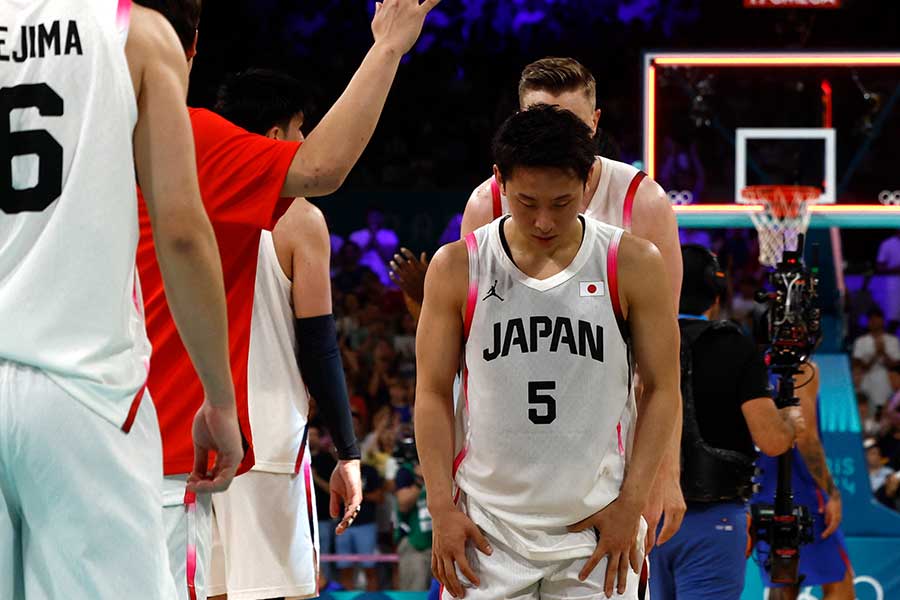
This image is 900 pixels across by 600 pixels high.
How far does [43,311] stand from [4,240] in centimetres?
15

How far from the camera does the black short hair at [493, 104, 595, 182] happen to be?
3191 mm

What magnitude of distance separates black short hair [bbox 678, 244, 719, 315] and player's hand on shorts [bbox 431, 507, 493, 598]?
8.22 feet

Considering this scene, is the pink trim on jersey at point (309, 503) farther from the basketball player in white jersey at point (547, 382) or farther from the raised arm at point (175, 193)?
the raised arm at point (175, 193)

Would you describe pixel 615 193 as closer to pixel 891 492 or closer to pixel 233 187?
pixel 233 187

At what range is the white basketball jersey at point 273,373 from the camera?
13.7 ft

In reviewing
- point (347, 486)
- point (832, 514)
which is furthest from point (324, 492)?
point (347, 486)

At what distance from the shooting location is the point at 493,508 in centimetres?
325

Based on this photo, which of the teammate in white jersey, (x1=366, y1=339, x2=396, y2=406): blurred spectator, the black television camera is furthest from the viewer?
(x1=366, y1=339, x2=396, y2=406): blurred spectator

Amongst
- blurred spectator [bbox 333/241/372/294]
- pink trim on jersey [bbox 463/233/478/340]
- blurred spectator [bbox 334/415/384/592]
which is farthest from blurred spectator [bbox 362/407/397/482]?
pink trim on jersey [bbox 463/233/478/340]

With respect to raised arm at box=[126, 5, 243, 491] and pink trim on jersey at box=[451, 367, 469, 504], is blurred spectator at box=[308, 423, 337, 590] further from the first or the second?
raised arm at box=[126, 5, 243, 491]

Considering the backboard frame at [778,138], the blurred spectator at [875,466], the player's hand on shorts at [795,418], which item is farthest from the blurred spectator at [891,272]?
the player's hand on shorts at [795,418]

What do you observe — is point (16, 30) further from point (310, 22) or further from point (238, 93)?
point (310, 22)

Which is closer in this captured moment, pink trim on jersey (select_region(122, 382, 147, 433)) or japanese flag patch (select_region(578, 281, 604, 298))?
pink trim on jersey (select_region(122, 382, 147, 433))

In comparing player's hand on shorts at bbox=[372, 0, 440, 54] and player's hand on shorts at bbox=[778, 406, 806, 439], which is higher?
player's hand on shorts at bbox=[372, 0, 440, 54]
